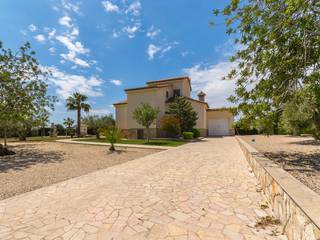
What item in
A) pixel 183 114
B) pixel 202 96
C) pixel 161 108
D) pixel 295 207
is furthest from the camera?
pixel 202 96

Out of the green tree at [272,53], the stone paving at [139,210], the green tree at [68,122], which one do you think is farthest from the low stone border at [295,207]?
the green tree at [68,122]

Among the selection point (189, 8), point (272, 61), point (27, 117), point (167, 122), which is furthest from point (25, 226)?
point (167, 122)

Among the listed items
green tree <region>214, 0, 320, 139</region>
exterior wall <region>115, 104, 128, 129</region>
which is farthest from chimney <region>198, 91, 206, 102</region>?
green tree <region>214, 0, 320, 139</region>

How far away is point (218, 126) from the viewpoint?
33719 millimetres

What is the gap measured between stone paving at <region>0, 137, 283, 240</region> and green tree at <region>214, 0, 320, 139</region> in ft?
A: 9.87

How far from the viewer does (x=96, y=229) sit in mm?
3078

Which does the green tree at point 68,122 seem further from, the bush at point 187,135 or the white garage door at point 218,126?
the white garage door at point 218,126

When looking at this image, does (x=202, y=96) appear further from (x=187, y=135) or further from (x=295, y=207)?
(x=295, y=207)

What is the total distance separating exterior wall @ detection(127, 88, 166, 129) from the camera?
2694 centimetres

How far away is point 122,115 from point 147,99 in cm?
652

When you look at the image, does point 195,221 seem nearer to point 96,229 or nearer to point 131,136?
point 96,229

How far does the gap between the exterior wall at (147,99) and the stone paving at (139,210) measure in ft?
69.5

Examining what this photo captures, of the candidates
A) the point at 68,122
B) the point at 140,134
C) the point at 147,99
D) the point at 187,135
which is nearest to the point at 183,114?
the point at 187,135

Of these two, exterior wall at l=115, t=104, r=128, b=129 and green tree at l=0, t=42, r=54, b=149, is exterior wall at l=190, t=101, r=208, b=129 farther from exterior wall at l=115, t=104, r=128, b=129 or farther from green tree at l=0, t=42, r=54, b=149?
green tree at l=0, t=42, r=54, b=149
